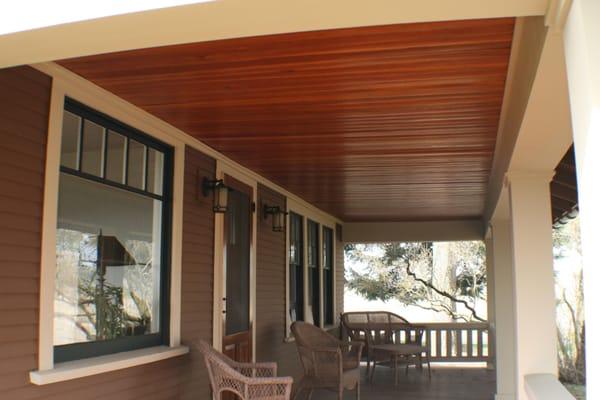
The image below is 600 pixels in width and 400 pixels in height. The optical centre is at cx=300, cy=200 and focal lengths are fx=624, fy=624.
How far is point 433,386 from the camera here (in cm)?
838

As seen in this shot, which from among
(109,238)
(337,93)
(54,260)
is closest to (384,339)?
(109,238)

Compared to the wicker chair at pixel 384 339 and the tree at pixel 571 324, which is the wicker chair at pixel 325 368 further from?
the tree at pixel 571 324

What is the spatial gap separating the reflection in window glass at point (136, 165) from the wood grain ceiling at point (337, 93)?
267mm

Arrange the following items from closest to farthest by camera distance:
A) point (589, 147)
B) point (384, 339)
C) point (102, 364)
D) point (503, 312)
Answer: point (589, 147), point (102, 364), point (503, 312), point (384, 339)

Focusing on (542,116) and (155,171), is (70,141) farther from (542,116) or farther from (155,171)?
(542,116)

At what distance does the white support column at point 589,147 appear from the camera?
145 cm

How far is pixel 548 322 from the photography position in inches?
153

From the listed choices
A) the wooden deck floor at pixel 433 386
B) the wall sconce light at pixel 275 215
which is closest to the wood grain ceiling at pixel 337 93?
the wall sconce light at pixel 275 215

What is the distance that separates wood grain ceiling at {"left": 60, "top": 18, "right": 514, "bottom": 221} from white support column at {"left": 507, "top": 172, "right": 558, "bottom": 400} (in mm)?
557

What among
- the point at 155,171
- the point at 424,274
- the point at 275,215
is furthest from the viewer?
the point at 424,274

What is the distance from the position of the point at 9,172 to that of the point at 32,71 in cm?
56

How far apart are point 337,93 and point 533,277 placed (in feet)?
5.57

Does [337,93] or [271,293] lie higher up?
[337,93]

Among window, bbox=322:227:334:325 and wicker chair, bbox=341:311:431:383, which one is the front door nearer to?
wicker chair, bbox=341:311:431:383
